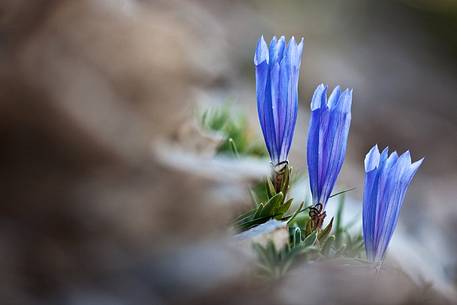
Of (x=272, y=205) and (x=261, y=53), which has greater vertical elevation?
(x=261, y=53)

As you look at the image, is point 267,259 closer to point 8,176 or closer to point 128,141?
point 128,141

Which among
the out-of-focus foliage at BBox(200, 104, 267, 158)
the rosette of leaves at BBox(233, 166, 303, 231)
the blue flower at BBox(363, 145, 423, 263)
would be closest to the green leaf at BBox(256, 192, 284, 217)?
the rosette of leaves at BBox(233, 166, 303, 231)

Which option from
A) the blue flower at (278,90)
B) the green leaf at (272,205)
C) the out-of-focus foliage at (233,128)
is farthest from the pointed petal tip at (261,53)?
the out-of-focus foliage at (233,128)

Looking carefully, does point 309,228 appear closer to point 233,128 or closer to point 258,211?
point 258,211

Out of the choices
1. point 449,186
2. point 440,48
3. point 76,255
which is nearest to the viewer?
point 76,255

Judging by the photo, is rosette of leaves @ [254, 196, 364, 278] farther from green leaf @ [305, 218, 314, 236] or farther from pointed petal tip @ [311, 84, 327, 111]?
pointed petal tip @ [311, 84, 327, 111]

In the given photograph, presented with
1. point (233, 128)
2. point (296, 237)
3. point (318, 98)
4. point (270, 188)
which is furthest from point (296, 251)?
point (233, 128)

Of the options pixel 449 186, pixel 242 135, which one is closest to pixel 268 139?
pixel 242 135
